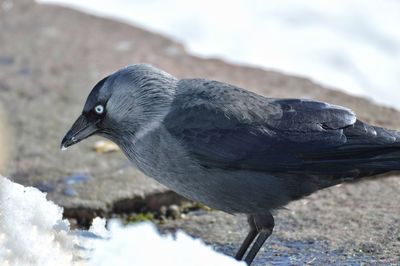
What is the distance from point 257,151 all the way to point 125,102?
805 millimetres

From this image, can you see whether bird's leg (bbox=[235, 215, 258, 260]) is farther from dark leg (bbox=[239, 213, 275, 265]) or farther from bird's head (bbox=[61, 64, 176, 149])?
bird's head (bbox=[61, 64, 176, 149])

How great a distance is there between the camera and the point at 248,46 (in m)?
9.47

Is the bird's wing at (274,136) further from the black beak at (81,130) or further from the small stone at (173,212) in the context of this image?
the small stone at (173,212)

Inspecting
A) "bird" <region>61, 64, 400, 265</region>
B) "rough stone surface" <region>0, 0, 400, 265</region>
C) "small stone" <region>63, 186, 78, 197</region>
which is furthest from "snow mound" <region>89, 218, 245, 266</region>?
"small stone" <region>63, 186, 78, 197</region>

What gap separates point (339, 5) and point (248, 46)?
147 cm

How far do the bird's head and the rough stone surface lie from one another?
0.76m

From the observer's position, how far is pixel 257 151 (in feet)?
15.7

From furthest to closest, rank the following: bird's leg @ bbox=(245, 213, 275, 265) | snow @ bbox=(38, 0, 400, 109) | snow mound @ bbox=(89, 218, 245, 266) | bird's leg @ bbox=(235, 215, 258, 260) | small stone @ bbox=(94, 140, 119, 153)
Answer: snow @ bbox=(38, 0, 400, 109), small stone @ bbox=(94, 140, 119, 153), bird's leg @ bbox=(235, 215, 258, 260), bird's leg @ bbox=(245, 213, 275, 265), snow mound @ bbox=(89, 218, 245, 266)

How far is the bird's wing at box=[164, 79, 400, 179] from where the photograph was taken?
4.79 metres

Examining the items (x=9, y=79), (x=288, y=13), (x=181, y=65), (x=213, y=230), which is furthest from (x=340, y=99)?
(x=288, y=13)

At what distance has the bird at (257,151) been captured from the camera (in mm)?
4793

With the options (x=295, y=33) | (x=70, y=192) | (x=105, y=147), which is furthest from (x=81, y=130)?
(x=295, y=33)

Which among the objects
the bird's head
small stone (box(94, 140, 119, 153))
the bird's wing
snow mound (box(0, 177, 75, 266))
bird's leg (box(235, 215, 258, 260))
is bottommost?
small stone (box(94, 140, 119, 153))

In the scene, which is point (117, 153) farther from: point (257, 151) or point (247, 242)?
point (257, 151)
